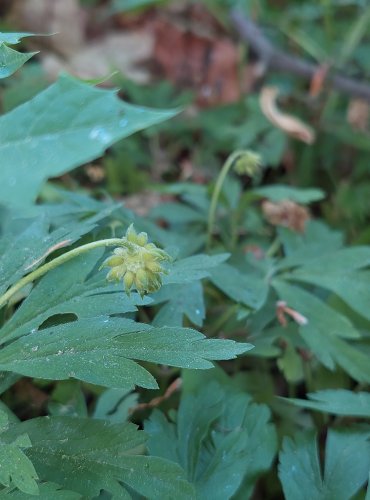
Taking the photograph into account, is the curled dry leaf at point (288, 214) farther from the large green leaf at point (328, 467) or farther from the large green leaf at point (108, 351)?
the large green leaf at point (108, 351)

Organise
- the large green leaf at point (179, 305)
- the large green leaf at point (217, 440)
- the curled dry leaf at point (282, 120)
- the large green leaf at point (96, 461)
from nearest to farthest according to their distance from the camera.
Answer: the large green leaf at point (96, 461) < the large green leaf at point (217, 440) < the large green leaf at point (179, 305) < the curled dry leaf at point (282, 120)

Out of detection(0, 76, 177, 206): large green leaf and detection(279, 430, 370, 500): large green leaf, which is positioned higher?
detection(0, 76, 177, 206): large green leaf

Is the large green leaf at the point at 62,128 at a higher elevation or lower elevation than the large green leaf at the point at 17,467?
higher

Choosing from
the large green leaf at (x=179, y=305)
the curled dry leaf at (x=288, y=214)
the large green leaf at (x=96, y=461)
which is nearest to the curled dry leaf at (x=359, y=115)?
the curled dry leaf at (x=288, y=214)

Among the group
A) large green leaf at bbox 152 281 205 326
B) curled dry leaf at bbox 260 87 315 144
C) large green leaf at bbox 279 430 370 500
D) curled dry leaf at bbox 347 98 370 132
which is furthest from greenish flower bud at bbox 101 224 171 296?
curled dry leaf at bbox 347 98 370 132

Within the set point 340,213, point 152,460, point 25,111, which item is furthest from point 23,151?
point 340,213

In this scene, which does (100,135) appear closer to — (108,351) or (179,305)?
(108,351)

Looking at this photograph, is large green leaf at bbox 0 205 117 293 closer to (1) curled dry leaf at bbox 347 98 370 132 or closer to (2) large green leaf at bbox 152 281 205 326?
(2) large green leaf at bbox 152 281 205 326

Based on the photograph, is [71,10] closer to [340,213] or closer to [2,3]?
[2,3]
